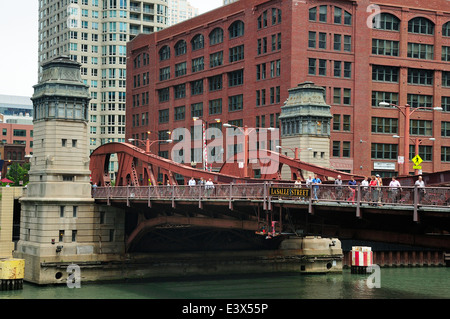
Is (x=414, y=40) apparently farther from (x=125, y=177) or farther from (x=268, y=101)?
(x=125, y=177)

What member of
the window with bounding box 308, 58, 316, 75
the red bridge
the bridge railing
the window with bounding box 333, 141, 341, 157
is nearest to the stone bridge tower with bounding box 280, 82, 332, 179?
the red bridge

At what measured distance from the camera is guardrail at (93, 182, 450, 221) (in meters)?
30.2

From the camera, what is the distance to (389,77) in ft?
319

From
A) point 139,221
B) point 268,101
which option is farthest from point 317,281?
point 268,101

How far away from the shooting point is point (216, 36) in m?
107

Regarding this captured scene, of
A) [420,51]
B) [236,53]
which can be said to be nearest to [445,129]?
[420,51]

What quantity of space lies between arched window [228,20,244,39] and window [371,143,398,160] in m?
22.7

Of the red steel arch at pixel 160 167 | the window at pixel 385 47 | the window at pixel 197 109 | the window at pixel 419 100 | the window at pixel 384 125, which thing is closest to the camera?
the red steel arch at pixel 160 167

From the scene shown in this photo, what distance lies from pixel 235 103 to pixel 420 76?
24.2 m

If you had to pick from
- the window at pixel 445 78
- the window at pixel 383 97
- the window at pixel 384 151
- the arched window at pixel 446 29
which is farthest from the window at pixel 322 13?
the window at pixel 445 78

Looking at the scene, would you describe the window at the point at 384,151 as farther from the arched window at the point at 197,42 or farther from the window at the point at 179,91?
the window at the point at 179,91

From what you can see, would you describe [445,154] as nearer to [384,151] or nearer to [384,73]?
[384,151]

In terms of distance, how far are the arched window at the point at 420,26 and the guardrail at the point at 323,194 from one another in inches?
2111

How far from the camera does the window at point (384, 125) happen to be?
3787 inches
